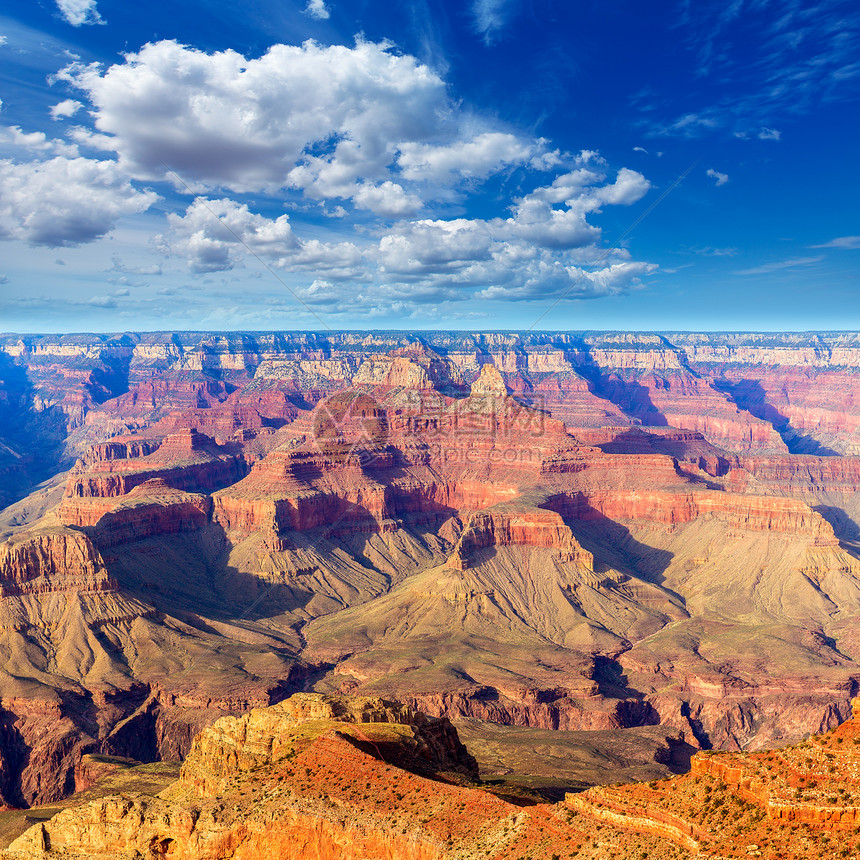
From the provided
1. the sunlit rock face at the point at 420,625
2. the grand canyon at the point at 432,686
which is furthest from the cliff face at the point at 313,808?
the sunlit rock face at the point at 420,625

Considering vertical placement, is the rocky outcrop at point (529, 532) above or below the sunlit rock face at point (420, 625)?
above

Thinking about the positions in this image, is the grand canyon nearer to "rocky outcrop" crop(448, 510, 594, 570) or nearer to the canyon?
the canyon

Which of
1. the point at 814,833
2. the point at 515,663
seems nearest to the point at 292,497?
the point at 515,663

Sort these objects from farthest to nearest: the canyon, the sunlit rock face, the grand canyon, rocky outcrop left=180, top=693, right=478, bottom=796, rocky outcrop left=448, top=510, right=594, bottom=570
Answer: rocky outcrop left=448, top=510, right=594, bottom=570
the sunlit rock face
rocky outcrop left=180, top=693, right=478, bottom=796
the grand canyon
the canyon

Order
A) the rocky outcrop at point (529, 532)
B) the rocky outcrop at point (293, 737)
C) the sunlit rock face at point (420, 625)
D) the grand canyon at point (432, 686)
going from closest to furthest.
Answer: the grand canyon at point (432, 686) → the rocky outcrop at point (293, 737) → the sunlit rock face at point (420, 625) → the rocky outcrop at point (529, 532)

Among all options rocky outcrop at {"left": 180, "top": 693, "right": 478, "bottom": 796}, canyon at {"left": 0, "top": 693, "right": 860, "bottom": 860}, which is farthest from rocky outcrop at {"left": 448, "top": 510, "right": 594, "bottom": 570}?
canyon at {"left": 0, "top": 693, "right": 860, "bottom": 860}

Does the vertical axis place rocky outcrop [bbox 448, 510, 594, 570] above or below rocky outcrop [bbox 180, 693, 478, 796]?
below

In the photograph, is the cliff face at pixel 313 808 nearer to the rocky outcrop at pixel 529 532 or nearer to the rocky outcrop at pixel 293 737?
the rocky outcrop at pixel 293 737

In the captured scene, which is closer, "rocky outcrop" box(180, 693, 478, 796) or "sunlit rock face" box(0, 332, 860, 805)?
"rocky outcrop" box(180, 693, 478, 796)

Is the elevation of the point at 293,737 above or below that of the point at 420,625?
above

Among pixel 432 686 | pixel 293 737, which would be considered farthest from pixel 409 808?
pixel 432 686

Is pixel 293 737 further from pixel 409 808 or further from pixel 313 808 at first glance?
pixel 409 808

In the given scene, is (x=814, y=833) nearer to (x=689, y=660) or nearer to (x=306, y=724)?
(x=306, y=724)
